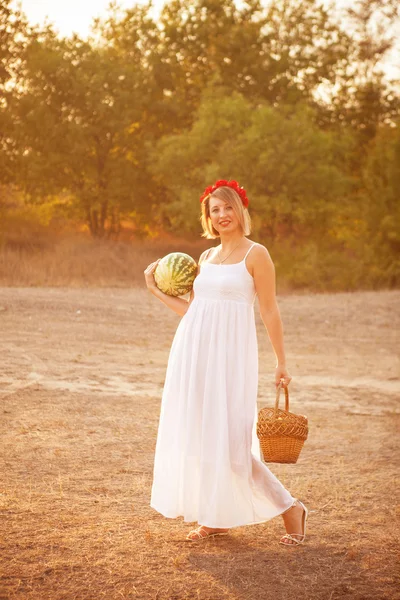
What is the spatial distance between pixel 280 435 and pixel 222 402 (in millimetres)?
390

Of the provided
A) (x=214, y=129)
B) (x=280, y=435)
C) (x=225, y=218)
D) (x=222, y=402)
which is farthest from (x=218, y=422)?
(x=214, y=129)

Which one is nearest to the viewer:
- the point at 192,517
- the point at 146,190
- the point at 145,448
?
the point at 192,517

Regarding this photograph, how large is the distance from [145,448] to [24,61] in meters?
29.5

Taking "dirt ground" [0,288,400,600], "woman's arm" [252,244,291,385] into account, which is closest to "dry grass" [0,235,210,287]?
"dirt ground" [0,288,400,600]

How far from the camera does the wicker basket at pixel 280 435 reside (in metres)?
4.72

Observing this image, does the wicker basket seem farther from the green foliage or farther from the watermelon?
the green foliage

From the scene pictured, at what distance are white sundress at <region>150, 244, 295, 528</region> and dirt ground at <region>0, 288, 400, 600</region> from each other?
294 millimetres

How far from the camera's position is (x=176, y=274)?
4980 millimetres

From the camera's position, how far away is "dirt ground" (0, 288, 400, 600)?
171 inches

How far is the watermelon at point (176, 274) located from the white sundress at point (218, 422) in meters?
0.18

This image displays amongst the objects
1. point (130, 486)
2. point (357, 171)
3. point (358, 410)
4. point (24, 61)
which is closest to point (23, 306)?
point (358, 410)

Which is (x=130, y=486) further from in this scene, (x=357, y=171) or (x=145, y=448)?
(x=357, y=171)

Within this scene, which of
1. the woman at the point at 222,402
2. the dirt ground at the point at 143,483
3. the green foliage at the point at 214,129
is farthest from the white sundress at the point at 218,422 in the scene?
the green foliage at the point at 214,129

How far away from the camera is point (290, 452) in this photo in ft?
15.7
